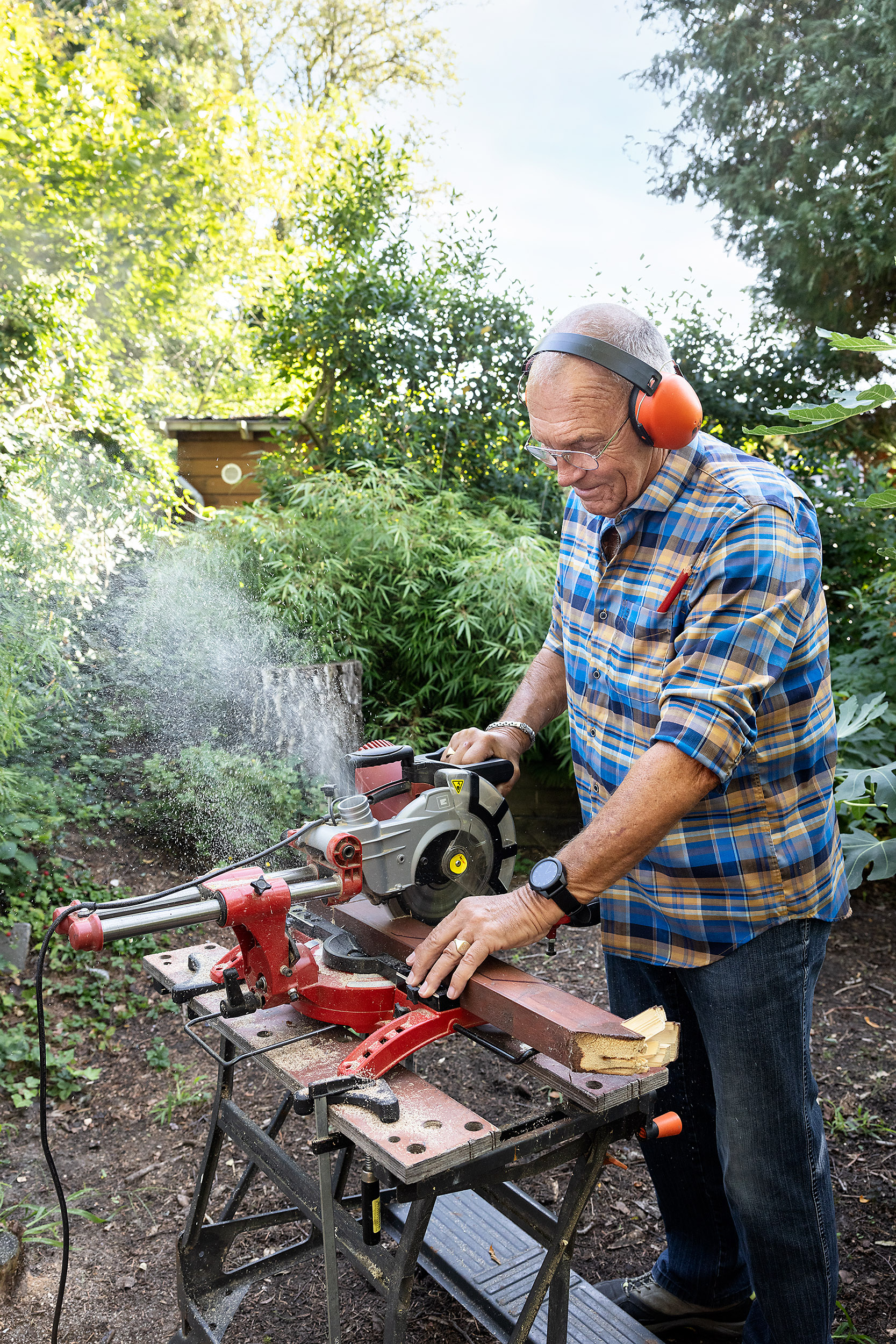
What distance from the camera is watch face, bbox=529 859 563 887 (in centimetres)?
147

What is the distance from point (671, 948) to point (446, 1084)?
1.87 metres

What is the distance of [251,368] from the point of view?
704 inches

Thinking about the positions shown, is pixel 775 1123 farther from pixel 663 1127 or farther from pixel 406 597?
pixel 406 597

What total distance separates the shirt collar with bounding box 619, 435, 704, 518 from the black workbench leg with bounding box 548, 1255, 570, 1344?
1342mm

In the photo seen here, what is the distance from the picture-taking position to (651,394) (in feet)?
5.18

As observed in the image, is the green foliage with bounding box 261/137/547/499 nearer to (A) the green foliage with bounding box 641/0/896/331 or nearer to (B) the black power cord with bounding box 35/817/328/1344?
(A) the green foliage with bounding box 641/0/896/331

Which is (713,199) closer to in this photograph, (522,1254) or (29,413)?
(29,413)

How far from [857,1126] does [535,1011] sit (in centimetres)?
219

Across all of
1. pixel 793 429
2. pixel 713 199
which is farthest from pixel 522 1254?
pixel 713 199

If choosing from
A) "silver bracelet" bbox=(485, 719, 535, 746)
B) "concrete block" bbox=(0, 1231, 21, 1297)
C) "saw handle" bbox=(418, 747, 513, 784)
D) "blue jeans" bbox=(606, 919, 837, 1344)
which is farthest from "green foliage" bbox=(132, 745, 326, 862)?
"blue jeans" bbox=(606, 919, 837, 1344)

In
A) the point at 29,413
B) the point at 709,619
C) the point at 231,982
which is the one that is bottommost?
the point at 231,982

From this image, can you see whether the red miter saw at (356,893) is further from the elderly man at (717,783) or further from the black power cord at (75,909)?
the elderly man at (717,783)

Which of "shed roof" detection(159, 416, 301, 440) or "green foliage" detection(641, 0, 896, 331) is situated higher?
"green foliage" detection(641, 0, 896, 331)

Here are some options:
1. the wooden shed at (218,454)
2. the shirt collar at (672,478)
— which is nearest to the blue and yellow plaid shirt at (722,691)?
the shirt collar at (672,478)
